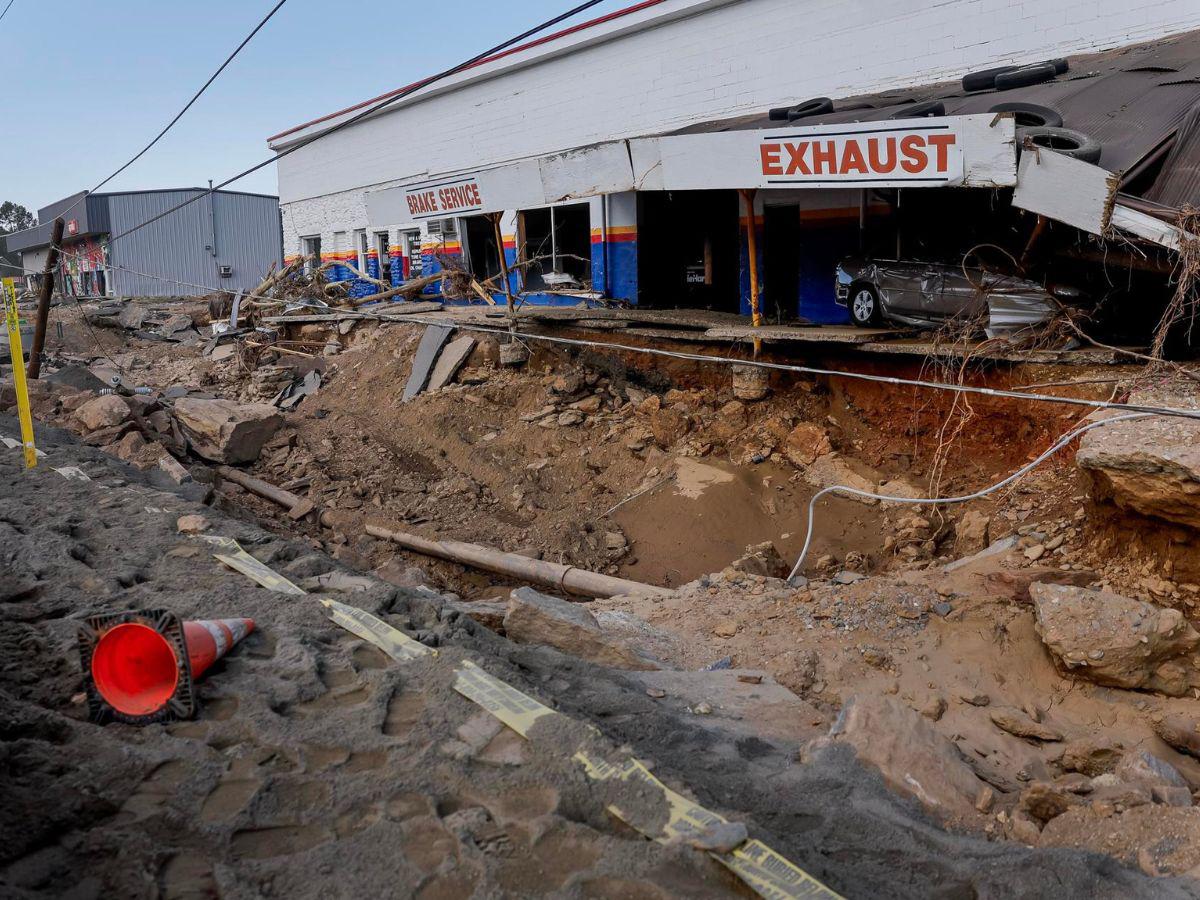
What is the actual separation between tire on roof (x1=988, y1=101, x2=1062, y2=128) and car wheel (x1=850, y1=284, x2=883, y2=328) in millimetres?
2764

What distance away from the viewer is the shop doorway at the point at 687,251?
16234 mm

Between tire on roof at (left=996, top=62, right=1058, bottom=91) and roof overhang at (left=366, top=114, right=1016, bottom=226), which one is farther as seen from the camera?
tire on roof at (left=996, top=62, right=1058, bottom=91)

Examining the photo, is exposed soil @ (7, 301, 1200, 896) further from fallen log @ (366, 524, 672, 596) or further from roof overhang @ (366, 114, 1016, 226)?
roof overhang @ (366, 114, 1016, 226)

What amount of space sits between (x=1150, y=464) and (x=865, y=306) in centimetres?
609

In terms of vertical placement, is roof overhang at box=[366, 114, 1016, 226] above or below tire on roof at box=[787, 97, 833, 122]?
below

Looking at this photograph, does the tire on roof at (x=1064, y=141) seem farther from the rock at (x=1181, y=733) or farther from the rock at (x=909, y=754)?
the rock at (x=909, y=754)

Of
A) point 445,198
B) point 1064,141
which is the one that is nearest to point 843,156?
point 1064,141

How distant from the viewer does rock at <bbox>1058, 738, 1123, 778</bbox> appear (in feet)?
14.3

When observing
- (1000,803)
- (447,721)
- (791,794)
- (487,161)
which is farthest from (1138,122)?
(487,161)

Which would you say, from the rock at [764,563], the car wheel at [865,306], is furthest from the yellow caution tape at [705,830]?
the car wheel at [865,306]

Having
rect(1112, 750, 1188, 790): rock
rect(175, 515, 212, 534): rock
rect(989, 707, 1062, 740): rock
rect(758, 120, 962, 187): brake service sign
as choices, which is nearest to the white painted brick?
rect(758, 120, 962, 187): brake service sign

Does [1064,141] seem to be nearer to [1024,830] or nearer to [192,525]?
[1024,830]

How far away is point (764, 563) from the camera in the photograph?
803 centimetres

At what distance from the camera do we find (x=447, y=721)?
3.11m
